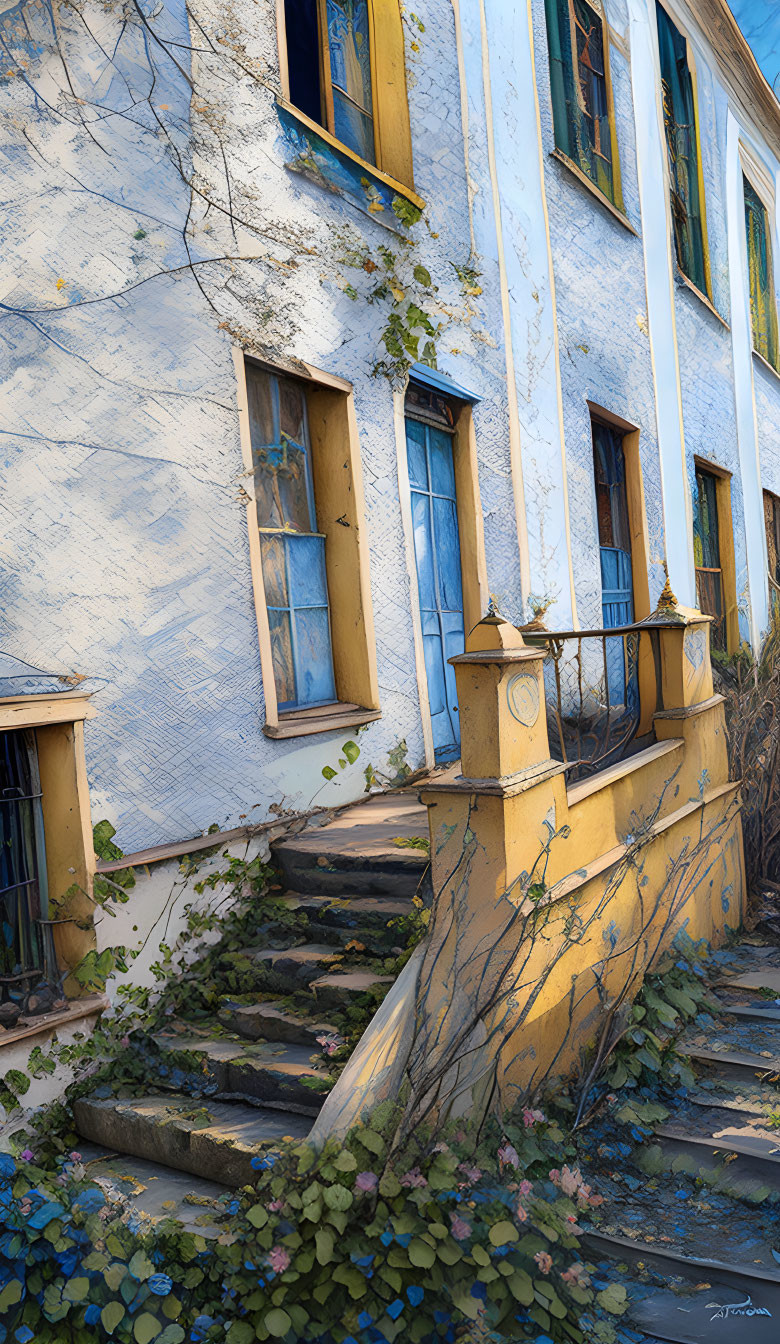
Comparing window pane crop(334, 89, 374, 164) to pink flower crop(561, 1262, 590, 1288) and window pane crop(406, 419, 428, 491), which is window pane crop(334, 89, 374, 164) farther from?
pink flower crop(561, 1262, 590, 1288)

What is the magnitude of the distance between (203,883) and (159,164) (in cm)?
312

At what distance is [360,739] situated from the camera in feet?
16.4

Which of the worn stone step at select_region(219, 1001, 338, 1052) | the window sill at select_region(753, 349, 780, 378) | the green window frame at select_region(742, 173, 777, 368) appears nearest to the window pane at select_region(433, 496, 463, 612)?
the worn stone step at select_region(219, 1001, 338, 1052)

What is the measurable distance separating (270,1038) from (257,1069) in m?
0.28

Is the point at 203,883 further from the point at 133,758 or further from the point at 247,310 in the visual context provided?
the point at 247,310

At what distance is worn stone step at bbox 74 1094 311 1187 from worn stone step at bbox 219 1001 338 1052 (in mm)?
307

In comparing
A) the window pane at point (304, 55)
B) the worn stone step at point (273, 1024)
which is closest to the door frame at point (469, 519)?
the window pane at point (304, 55)

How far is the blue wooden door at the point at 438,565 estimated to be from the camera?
19.0 ft

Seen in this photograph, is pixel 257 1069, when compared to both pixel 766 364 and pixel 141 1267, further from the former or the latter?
pixel 766 364

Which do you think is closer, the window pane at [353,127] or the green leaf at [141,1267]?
the green leaf at [141,1267]

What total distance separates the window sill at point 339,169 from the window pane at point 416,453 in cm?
116

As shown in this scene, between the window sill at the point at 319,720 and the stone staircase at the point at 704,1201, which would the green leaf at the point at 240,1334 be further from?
the window sill at the point at 319,720

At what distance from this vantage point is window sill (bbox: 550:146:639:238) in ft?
22.8

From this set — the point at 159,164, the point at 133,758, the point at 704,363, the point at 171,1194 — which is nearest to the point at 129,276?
the point at 159,164
